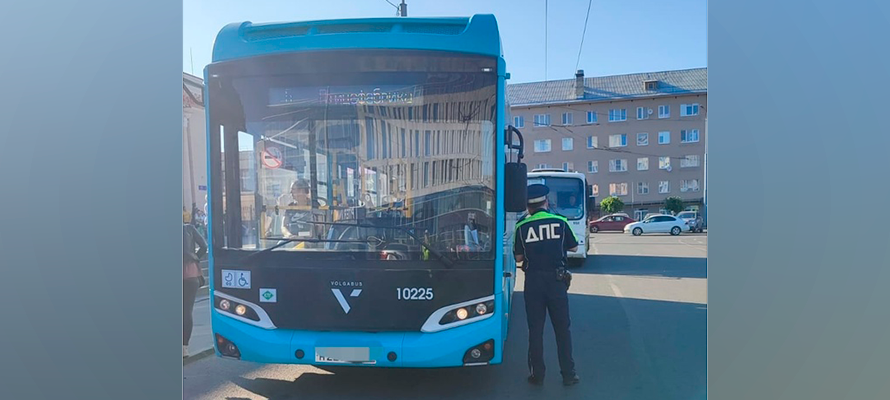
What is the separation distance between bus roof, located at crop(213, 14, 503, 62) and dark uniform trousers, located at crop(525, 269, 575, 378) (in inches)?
77.2

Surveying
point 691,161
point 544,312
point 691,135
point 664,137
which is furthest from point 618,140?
point 544,312

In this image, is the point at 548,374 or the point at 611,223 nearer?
the point at 548,374

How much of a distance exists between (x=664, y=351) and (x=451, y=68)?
12.8 ft

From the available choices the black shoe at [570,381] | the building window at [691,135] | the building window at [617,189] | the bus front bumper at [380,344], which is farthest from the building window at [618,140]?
the bus front bumper at [380,344]

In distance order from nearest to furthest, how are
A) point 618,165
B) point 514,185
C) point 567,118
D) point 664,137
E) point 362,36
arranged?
point 362,36 → point 514,185 → point 664,137 → point 567,118 → point 618,165

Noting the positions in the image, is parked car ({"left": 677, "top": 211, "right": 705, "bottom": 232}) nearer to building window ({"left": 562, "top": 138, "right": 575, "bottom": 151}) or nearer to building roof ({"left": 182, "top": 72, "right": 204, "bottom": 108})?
building roof ({"left": 182, "top": 72, "right": 204, "bottom": 108})

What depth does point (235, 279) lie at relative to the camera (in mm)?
4086

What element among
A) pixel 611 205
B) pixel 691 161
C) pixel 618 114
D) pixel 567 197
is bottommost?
pixel 611 205

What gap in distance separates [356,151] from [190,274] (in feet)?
7.94

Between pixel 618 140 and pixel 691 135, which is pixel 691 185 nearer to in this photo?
pixel 691 135

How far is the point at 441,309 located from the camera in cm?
392

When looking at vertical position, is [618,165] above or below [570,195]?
above

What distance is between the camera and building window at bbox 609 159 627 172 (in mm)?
30223

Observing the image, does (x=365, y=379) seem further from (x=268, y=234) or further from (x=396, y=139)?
(x=396, y=139)
